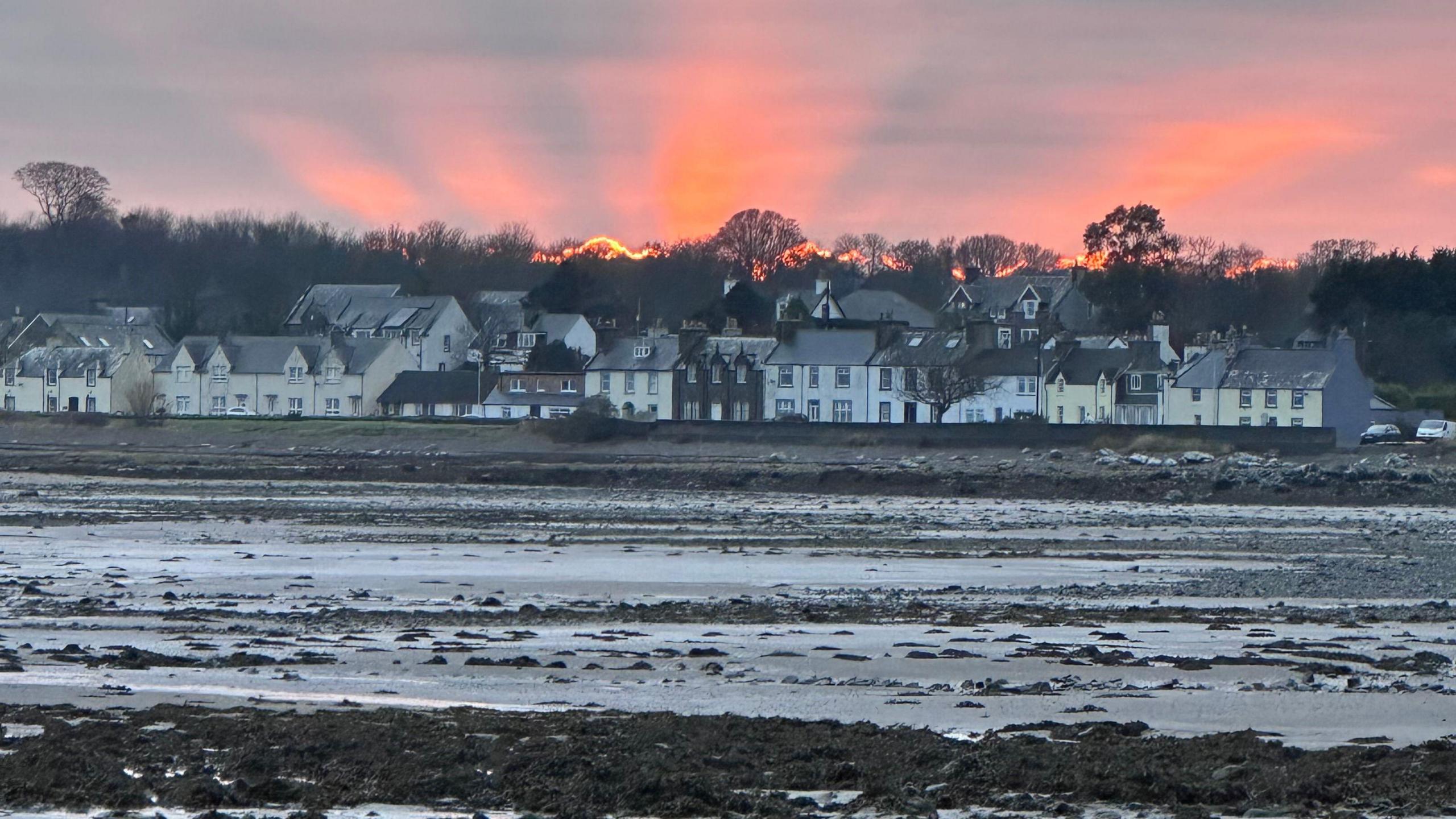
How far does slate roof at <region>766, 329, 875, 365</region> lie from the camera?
233ft

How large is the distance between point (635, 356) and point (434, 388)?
9970mm

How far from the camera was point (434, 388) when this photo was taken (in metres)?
78.1

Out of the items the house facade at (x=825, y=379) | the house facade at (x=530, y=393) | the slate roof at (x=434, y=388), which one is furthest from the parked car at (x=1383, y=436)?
the slate roof at (x=434, y=388)

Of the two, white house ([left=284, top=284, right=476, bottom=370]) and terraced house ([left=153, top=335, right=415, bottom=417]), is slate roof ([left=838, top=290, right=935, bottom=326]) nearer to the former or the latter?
white house ([left=284, top=284, right=476, bottom=370])

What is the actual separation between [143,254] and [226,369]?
45.7 metres

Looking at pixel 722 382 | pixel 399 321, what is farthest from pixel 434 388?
pixel 399 321

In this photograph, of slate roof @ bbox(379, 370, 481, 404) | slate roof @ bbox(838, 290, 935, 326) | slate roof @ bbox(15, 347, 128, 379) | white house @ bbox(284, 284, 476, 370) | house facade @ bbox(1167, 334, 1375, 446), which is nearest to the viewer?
house facade @ bbox(1167, 334, 1375, 446)

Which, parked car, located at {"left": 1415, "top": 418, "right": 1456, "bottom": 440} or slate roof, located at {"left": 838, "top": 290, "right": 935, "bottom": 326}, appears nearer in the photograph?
parked car, located at {"left": 1415, "top": 418, "right": 1456, "bottom": 440}

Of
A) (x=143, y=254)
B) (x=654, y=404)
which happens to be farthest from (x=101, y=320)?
(x=654, y=404)

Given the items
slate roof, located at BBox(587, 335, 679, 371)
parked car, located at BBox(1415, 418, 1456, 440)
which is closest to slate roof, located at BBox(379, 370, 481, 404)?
slate roof, located at BBox(587, 335, 679, 371)

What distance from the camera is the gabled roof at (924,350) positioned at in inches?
2687

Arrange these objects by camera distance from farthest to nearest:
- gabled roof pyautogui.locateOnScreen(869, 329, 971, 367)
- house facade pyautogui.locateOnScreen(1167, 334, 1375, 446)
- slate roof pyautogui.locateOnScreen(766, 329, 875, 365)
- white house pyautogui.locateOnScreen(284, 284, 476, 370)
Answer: white house pyautogui.locateOnScreen(284, 284, 476, 370), slate roof pyautogui.locateOnScreen(766, 329, 875, 365), gabled roof pyautogui.locateOnScreen(869, 329, 971, 367), house facade pyautogui.locateOnScreen(1167, 334, 1375, 446)

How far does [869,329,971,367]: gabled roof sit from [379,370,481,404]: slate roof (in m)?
18.7

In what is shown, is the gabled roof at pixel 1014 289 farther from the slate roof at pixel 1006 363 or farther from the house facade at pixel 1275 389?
the house facade at pixel 1275 389
